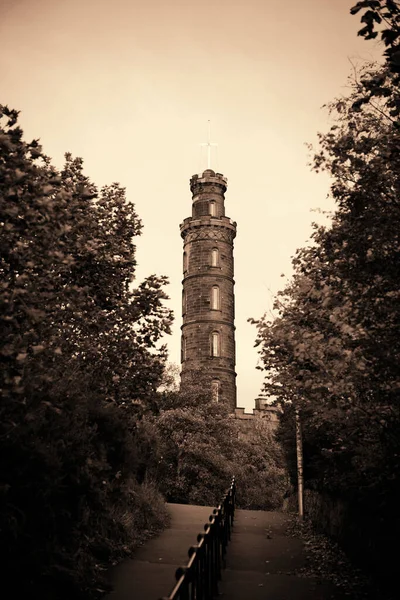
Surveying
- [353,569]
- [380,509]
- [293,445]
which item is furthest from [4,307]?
[293,445]

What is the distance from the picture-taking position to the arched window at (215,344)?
47325 millimetres

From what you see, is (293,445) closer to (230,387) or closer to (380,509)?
(380,509)

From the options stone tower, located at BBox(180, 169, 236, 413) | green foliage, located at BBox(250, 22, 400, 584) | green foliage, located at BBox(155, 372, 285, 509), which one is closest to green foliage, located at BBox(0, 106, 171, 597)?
green foliage, located at BBox(250, 22, 400, 584)

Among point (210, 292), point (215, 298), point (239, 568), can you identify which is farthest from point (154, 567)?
point (215, 298)

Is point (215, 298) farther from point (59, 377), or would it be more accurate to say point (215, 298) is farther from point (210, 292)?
point (59, 377)

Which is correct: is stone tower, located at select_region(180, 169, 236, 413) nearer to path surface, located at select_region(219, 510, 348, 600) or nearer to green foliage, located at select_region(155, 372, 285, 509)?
green foliage, located at select_region(155, 372, 285, 509)

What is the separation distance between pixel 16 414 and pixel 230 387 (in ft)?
134

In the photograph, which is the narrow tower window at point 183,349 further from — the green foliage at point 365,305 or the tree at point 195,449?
the green foliage at point 365,305

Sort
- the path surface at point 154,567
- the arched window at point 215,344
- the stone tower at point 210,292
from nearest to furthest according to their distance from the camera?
the path surface at point 154,567 < the stone tower at point 210,292 < the arched window at point 215,344

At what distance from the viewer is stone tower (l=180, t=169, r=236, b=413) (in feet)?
154

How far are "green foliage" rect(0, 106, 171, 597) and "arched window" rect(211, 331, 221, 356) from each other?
3453cm

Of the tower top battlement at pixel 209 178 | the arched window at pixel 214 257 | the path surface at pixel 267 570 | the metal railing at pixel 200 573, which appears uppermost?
the tower top battlement at pixel 209 178

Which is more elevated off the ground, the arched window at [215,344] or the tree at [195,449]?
→ the arched window at [215,344]

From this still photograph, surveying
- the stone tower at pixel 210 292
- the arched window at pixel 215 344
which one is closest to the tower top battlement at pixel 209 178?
the stone tower at pixel 210 292
